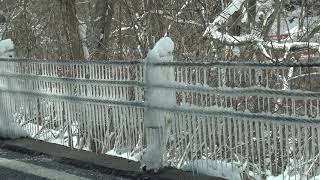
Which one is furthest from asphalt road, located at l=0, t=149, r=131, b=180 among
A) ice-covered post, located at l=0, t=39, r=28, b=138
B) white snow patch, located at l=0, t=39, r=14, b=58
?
white snow patch, located at l=0, t=39, r=14, b=58

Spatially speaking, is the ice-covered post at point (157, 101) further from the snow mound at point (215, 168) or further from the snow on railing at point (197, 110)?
the snow mound at point (215, 168)

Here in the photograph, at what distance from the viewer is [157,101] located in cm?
504

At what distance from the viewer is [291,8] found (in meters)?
9.91

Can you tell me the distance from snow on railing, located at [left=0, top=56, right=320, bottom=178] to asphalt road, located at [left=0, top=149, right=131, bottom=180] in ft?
1.34

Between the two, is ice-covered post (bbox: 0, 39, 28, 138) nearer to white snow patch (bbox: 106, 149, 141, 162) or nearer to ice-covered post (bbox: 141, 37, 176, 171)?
white snow patch (bbox: 106, 149, 141, 162)

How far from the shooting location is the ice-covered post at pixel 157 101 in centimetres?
498

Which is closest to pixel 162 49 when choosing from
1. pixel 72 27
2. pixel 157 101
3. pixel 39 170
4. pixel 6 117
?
pixel 157 101

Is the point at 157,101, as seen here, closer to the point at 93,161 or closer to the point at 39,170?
the point at 93,161

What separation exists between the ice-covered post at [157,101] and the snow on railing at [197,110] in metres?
0.02

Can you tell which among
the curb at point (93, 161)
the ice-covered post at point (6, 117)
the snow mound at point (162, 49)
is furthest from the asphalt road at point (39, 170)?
the snow mound at point (162, 49)

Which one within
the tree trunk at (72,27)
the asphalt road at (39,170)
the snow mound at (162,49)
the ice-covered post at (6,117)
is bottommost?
the asphalt road at (39,170)

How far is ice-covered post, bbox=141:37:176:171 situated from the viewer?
196 inches

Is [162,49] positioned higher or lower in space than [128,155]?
higher

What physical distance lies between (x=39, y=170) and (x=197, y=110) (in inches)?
73.8
